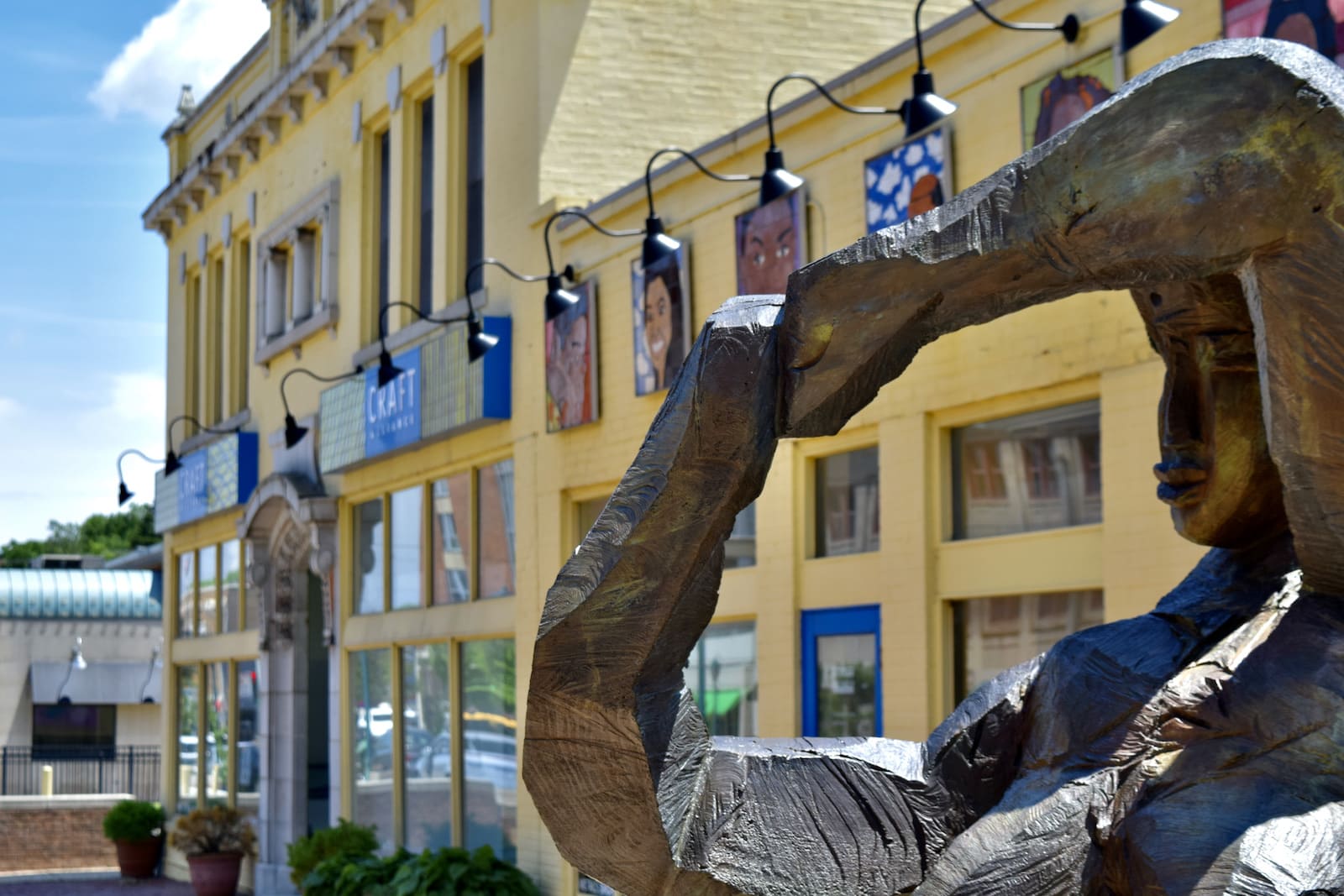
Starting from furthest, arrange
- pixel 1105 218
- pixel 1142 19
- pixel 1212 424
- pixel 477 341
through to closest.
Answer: pixel 477 341 → pixel 1142 19 → pixel 1212 424 → pixel 1105 218

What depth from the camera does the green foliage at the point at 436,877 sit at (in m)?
13.4

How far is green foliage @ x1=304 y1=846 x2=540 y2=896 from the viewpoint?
13367 mm

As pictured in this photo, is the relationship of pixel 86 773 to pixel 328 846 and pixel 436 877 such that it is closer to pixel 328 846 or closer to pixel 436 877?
pixel 328 846

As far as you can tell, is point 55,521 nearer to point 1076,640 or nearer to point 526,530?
point 526,530

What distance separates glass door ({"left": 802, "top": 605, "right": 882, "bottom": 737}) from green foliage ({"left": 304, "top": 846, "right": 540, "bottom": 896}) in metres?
3.22

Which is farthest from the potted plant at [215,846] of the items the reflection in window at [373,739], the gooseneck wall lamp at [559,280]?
the gooseneck wall lamp at [559,280]

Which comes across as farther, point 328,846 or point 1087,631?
point 328,846

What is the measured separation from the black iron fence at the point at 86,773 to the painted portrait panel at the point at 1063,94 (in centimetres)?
2499

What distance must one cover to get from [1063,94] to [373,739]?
10983 mm

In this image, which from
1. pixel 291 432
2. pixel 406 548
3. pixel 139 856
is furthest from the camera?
pixel 139 856

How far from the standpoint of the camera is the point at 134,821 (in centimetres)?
2503

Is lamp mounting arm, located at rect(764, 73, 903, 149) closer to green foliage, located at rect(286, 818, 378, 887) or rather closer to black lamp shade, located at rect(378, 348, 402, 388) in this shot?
black lamp shade, located at rect(378, 348, 402, 388)

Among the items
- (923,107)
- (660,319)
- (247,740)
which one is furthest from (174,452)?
(923,107)

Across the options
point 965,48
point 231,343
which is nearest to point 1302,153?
point 965,48
